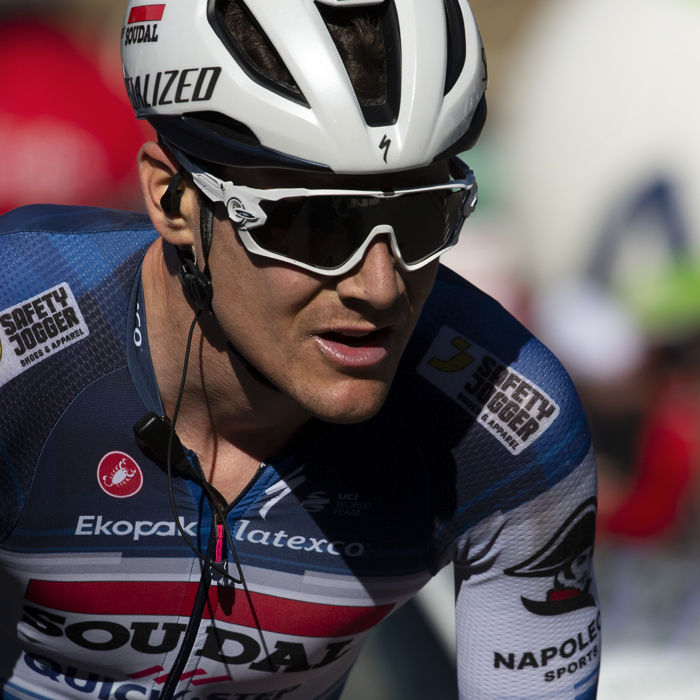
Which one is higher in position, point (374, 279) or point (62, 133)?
point (374, 279)

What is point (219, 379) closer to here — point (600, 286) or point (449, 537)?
point (449, 537)

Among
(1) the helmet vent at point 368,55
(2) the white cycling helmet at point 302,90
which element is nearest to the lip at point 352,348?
(2) the white cycling helmet at point 302,90

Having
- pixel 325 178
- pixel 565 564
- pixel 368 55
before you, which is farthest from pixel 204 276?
pixel 565 564

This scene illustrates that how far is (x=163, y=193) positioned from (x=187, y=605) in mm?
1111

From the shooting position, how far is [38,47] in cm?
809

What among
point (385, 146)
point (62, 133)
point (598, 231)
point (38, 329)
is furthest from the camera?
Result: point (598, 231)

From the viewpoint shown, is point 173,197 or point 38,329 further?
point 38,329

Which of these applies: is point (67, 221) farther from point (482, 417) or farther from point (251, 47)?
point (482, 417)

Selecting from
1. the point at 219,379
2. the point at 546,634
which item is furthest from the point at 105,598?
the point at 546,634

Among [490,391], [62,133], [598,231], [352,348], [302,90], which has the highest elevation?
[302,90]

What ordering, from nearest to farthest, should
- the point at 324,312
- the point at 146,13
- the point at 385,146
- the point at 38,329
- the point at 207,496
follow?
the point at 385,146
the point at 324,312
the point at 146,13
the point at 38,329
the point at 207,496

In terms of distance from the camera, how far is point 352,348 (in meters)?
2.02

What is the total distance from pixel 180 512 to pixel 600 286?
5.69 m

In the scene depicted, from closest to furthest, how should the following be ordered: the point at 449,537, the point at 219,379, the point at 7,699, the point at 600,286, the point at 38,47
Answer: the point at 219,379, the point at 449,537, the point at 7,699, the point at 600,286, the point at 38,47
